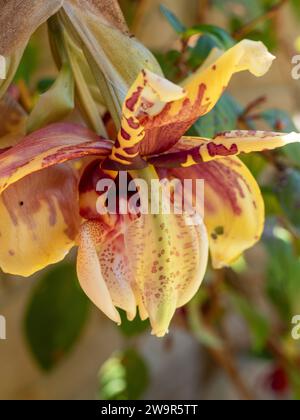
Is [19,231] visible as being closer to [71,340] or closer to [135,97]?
[135,97]

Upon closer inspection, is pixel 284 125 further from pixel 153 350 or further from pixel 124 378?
pixel 153 350

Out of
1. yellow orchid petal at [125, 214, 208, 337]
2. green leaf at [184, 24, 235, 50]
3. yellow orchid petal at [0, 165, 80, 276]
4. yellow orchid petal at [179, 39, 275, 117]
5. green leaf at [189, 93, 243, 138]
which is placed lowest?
yellow orchid petal at [125, 214, 208, 337]

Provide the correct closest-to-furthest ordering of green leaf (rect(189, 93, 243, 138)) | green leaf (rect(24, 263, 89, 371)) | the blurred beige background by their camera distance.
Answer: green leaf (rect(189, 93, 243, 138)), green leaf (rect(24, 263, 89, 371)), the blurred beige background

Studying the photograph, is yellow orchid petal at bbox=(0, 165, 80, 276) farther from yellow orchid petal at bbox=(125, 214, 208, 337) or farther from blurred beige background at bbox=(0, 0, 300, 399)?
blurred beige background at bbox=(0, 0, 300, 399)

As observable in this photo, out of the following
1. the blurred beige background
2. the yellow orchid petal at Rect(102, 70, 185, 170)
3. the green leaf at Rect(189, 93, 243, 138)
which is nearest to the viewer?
the yellow orchid petal at Rect(102, 70, 185, 170)

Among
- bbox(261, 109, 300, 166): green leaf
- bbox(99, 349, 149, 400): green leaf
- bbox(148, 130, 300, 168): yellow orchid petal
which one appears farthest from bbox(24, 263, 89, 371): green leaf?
bbox(148, 130, 300, 168): yellow orchid petal

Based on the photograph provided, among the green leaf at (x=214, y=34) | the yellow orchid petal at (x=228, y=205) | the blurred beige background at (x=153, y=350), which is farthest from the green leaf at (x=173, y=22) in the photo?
the blurred beige background at (x=153, y=350)
